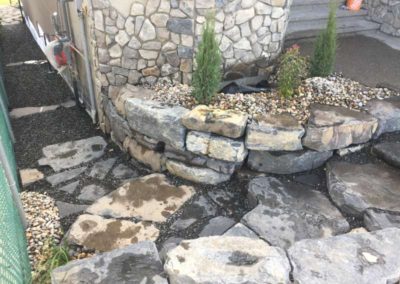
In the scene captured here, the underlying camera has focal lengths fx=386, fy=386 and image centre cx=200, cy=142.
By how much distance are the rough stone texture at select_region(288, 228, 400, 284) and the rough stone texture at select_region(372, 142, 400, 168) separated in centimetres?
131

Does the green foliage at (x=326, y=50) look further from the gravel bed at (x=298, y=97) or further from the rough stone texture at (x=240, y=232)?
the rough stone texture at (x=240, y=232)

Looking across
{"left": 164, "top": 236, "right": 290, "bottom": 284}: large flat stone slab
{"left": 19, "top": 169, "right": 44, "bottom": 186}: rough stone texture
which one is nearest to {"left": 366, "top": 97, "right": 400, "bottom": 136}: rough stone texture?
{"left": 164, "top": 236, "right": 290, "bottom": 284}: large flat stone slab

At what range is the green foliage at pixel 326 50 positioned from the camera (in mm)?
3930

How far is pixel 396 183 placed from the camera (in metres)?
3.42

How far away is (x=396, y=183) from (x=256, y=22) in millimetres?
2125

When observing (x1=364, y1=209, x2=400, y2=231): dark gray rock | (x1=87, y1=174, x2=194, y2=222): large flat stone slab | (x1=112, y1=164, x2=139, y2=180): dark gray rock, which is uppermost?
(x1=364, y1=209, x2=400, y2=231): dark gray rock

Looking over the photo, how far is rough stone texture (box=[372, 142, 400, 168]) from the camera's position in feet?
11.7

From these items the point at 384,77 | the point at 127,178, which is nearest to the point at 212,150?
the point at 127,178

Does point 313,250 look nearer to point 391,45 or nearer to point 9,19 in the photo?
point 391,45

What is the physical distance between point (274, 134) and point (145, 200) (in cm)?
131

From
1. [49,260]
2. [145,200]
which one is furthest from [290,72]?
[49,260]

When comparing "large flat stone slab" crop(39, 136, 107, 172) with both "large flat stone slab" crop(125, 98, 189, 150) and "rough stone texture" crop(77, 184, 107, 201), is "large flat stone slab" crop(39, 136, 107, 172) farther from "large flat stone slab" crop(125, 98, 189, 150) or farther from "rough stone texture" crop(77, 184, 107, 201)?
"large flat stone slab" crop(125, 98, 189, 150)

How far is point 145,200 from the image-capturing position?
3520 millimetres

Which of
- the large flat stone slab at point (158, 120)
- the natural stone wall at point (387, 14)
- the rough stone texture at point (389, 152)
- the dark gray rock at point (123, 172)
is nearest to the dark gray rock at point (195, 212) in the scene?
the large flat stone slab at point (158, 120)
